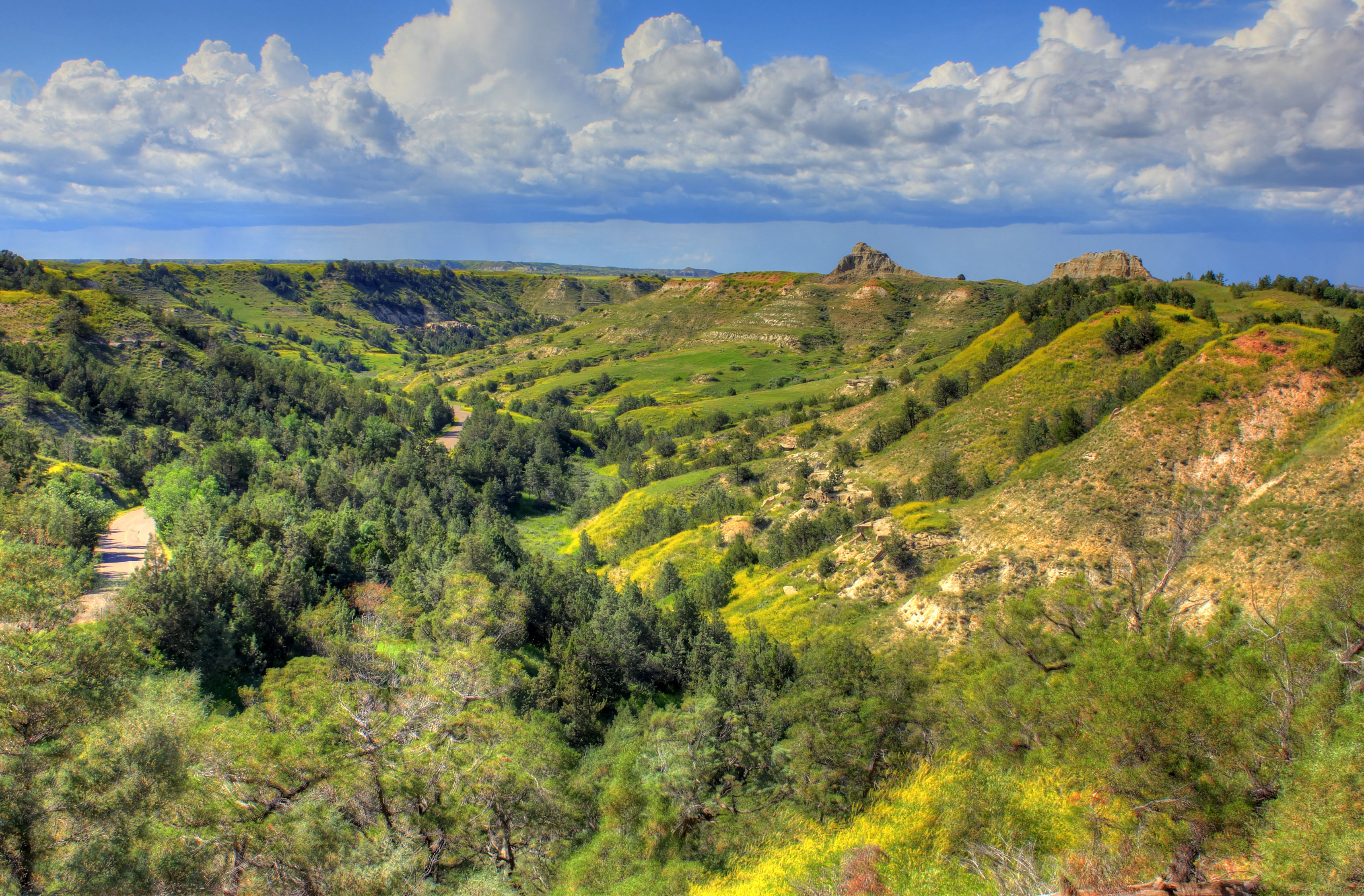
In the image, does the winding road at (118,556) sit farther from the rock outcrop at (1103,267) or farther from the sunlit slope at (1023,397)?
the rock outcrop at (1103,267)

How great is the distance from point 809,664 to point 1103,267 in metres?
164

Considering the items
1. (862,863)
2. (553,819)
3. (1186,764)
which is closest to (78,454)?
(553,819)

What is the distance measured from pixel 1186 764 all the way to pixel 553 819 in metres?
23.0

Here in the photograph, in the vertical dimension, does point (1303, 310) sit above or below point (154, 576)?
above

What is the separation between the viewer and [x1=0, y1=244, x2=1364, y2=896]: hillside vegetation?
19750 millimetres

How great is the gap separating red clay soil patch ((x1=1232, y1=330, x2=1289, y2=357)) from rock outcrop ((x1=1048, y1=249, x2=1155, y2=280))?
120987 mm

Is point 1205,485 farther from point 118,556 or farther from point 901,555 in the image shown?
point 118,556

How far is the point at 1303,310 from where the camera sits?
65.1m

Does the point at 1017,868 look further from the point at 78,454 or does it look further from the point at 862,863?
the point at 78,454

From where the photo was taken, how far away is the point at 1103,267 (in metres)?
157

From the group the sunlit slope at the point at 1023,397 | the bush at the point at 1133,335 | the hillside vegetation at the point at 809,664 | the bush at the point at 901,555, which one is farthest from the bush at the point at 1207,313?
the bush at the point at 901,555

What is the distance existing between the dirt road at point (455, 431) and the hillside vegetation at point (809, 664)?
231ft

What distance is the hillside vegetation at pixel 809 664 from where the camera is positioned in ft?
64.8

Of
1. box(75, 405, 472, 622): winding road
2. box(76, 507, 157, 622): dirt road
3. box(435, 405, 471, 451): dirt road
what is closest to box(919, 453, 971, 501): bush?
box(75, 405, 472, 622): winding road
